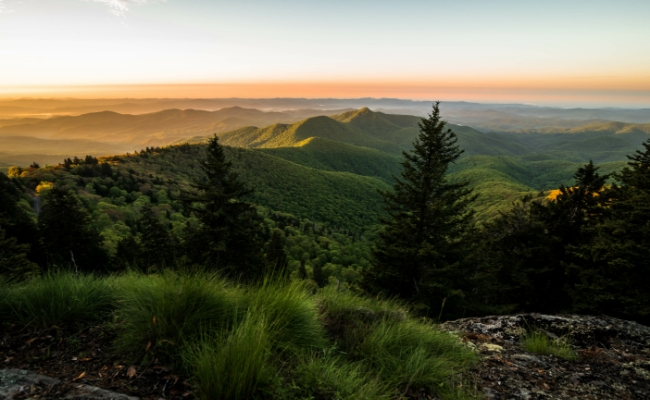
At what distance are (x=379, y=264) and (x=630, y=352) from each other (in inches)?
446

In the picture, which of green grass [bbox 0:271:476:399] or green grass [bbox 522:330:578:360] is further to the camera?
green grass [bbox 522:330:578:360]

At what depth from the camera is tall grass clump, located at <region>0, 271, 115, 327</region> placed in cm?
363

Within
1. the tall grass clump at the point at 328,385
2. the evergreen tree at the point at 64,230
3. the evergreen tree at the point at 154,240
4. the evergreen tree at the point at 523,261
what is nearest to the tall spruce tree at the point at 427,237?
the evergreen tree at the point at 523,261

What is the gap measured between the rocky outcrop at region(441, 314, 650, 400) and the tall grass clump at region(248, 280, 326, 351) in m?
2.42

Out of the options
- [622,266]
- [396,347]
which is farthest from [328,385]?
[622,266]

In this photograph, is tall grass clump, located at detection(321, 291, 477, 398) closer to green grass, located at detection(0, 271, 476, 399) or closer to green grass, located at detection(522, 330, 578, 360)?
green grass, located at detection(0, 271, 476, 399)

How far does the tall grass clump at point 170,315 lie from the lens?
3.12 meters

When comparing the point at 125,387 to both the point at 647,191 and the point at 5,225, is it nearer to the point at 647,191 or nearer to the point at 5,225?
the point at 647,191

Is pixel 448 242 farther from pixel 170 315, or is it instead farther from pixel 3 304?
pixel 3 304

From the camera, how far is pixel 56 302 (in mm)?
3783

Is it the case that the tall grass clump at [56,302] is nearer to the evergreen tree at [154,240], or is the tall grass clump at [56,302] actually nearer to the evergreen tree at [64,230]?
the evergreen tree at [64,230]

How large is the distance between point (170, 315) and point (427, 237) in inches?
572

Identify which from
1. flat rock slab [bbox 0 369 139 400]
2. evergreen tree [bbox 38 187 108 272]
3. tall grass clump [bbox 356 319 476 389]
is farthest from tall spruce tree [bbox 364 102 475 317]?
evergreen tree [bbox 38 187 108 272]

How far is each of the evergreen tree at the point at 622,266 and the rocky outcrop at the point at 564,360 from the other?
10304mm
